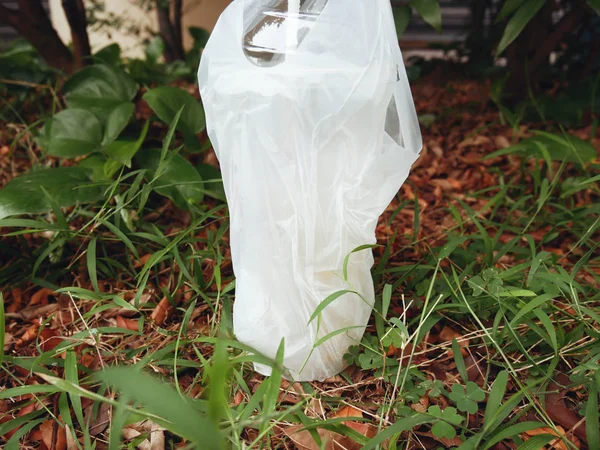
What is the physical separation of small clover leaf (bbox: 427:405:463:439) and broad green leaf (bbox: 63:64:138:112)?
1191 millimetres

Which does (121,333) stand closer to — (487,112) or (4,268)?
(4,268)

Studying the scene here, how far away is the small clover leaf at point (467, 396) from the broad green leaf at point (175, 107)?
3.02 feet

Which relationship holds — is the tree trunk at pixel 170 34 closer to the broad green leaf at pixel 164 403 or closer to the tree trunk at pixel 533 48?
the tree trunk at pixel 533 48

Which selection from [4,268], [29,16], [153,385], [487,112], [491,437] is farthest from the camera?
[487,112]

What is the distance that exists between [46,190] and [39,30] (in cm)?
81

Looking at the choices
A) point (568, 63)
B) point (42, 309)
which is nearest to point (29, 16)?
point (42, 309)

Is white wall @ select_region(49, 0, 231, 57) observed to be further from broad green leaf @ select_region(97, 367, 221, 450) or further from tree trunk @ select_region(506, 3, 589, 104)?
broad green leaf @ select_region(97, 367, 221, 450)

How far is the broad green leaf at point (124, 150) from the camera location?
1146 mm

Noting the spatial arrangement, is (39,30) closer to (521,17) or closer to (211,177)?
(211,177)

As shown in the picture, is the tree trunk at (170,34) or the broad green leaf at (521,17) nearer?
the broad green leaf at (521,17)

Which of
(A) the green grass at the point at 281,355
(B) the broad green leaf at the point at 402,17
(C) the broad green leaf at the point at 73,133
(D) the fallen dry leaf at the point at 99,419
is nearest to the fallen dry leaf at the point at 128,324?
(A) the green grass at the point at 281,355

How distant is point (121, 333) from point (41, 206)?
34 centimetres

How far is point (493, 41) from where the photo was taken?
6.58ft

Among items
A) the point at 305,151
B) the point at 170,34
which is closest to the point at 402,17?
the point at 305,151
